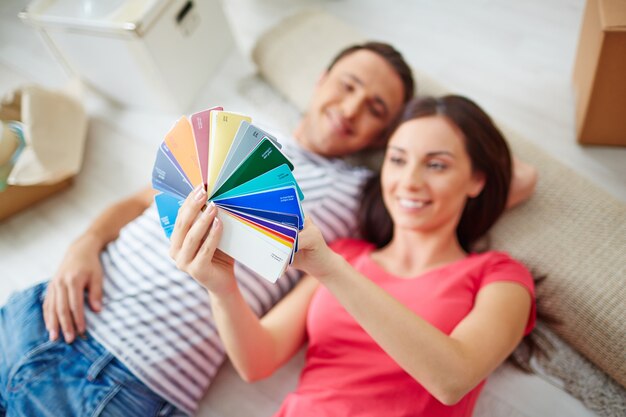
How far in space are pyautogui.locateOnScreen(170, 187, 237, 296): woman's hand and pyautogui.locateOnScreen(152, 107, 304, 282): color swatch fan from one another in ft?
0.07

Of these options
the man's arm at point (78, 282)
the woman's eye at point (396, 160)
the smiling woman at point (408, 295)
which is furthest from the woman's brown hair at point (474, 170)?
the man's arm at point (78, 282)

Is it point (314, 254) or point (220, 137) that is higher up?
point (220, 137)

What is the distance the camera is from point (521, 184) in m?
1.24

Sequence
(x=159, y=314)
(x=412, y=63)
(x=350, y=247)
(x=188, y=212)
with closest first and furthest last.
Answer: (x=188, y=212), (x=159, y=314), (x=350, y=247), (x=412, y=63)

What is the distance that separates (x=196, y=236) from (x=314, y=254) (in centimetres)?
20

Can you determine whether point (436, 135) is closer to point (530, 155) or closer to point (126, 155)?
point (530, 155)

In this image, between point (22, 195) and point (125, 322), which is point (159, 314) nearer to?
point (125, 322)

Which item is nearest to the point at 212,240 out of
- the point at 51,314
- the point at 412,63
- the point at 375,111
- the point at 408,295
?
the point at 408,295

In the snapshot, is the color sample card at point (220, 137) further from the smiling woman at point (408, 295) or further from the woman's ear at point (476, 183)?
the woman's ear at point (476, 183)

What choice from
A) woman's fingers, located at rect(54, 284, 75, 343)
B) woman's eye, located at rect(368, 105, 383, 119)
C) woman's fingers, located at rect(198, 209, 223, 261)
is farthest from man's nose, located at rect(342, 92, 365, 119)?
woman's fingers, located at rect(54, 284, 75, 343)

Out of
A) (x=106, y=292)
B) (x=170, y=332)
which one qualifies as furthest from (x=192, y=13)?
(x=170, y=332)

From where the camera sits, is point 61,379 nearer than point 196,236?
No

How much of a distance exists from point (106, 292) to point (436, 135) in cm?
90

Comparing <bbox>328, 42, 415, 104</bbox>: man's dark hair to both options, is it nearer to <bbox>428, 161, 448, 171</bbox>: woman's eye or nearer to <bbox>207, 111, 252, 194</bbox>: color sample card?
<bbox>428, 161, 448, 171</bbox>: woman's eye
